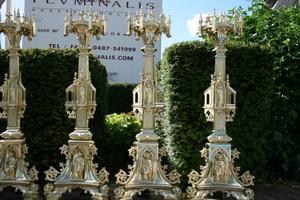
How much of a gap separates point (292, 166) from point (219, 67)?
121 inches

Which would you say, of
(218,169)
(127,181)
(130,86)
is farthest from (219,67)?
(130,86)

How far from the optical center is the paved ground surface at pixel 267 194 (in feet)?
19.2

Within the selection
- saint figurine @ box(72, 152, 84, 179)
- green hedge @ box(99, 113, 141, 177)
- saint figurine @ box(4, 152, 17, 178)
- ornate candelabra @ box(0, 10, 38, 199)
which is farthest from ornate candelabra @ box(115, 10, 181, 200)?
green hedge @ box(99, 113, 141, 177)

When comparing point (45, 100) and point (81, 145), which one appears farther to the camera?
point (45, 100)

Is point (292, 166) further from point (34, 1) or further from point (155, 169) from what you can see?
point (34, 1)

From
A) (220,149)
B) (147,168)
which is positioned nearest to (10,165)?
(147,168)

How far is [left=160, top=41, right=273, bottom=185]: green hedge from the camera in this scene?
19.7 ft

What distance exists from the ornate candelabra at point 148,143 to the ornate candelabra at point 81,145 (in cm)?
30

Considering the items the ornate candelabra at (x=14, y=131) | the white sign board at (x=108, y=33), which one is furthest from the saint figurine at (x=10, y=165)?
the white sign board at (x=108, y=33)

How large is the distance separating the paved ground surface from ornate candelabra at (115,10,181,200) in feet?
2.28

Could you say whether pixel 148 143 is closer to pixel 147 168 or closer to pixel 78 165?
pixel 147 168

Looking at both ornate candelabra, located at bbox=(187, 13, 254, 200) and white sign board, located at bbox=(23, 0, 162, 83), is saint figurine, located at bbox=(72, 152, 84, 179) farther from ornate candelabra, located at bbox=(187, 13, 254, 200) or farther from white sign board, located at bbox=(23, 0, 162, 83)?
white sign board, located at bbox=(23, 0, 162, 83)

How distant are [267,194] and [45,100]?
3478mm

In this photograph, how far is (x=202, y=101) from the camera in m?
6.02
